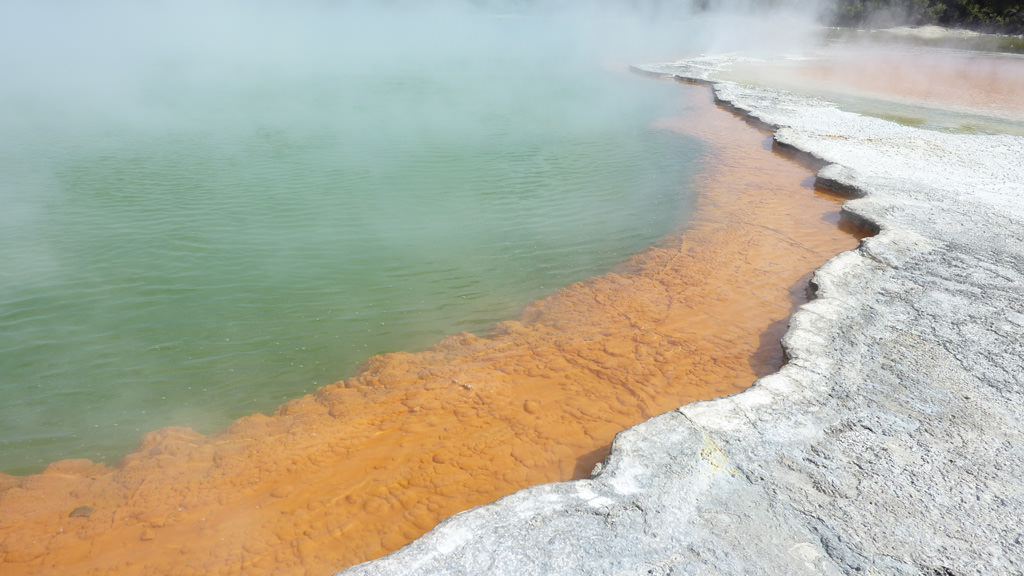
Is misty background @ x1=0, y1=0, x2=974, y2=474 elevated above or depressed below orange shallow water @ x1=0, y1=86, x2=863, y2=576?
above

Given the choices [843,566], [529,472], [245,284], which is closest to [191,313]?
[245,284]

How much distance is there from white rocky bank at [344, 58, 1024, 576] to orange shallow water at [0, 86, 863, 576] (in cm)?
41

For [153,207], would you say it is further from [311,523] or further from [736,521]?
[736,521]

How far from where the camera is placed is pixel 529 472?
8.04 feet

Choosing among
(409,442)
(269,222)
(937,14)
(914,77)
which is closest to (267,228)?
(269,222)

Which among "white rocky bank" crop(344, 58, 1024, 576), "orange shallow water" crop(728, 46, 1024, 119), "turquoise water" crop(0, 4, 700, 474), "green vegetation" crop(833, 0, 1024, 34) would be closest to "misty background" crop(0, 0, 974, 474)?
"turquoise water" crop(0, 4, 700, 474)

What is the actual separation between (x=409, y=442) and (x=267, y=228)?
286cm

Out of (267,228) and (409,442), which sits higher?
(267,228)

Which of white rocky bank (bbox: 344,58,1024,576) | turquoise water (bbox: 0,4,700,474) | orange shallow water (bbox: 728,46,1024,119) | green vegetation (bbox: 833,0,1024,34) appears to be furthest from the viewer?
green vegetation (bbox: 833,0,1024,34)

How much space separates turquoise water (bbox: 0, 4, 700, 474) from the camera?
3088 mm

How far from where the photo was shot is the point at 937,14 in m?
23.4

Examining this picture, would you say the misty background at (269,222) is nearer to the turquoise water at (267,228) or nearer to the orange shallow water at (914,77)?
the turquoise water at (267,228)

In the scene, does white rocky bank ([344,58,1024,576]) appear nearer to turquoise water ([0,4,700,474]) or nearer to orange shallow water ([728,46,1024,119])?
turquoise water ([0,4,700,474])

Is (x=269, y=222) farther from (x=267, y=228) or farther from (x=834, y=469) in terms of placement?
(x=834, y=469)
